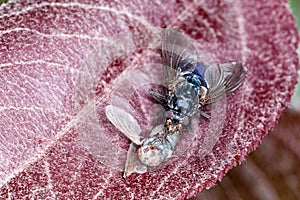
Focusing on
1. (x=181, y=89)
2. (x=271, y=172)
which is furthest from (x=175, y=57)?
(x=271, y=172)

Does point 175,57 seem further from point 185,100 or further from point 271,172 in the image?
point 271,172

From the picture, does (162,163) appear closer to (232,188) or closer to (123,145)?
(123,145)

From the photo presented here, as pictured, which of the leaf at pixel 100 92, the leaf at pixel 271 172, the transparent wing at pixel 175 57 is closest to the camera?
the leaf at pixel 100 92

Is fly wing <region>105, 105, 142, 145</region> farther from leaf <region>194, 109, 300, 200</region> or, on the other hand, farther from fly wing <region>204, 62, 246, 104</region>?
leaf <region>194, 109, 300, 200</region>

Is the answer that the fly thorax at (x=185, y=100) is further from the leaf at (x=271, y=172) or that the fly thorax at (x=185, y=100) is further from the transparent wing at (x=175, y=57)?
the leaf at (x=271, y=172)

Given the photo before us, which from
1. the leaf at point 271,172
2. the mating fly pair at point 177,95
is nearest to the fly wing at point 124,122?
the mating fly pair at point 177,95

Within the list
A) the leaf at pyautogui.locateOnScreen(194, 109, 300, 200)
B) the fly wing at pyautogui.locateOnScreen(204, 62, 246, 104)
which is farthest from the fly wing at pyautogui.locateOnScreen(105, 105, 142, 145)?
the leaf at pyautogui.locateOnScreen(194, 109, 300, 200)
